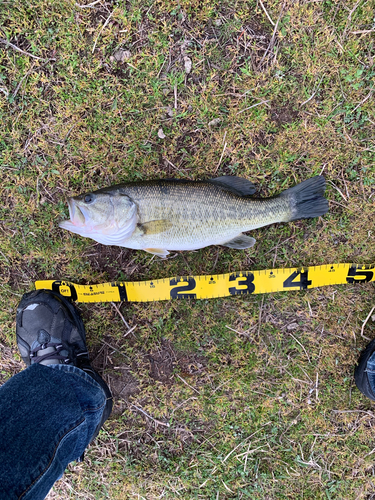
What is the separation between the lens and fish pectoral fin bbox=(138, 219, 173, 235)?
3064 mm

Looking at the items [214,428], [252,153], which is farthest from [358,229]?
[214,428]

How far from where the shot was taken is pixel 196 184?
3131 millimetres

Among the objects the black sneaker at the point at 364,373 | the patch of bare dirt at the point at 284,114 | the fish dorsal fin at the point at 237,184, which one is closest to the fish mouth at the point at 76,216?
the fish dorsal fin at the point at 237,184

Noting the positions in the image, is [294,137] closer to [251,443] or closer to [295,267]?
[295,267]

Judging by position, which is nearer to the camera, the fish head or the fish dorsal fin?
the fish head

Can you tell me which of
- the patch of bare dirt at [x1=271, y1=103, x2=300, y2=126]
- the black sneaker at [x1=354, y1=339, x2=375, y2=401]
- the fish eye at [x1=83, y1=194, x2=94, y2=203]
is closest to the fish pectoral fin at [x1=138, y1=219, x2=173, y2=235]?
the fish eye at [x1=83, y1=194, x2=94, y2=203]

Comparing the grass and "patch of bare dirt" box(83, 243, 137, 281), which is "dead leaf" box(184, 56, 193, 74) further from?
"patch of bare dirt" box(83, 243, 137, 281)

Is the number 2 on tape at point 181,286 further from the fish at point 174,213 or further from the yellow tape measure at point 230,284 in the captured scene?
the fish at point 174,213

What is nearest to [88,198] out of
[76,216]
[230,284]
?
[76,216]

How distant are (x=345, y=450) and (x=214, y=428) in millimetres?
1567

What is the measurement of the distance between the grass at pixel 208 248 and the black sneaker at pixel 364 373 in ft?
0.31

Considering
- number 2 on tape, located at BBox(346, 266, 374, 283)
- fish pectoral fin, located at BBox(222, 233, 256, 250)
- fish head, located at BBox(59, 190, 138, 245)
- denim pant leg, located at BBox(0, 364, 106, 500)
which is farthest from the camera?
number 2 on tape, located at BBox(346, 266, 374, 283)

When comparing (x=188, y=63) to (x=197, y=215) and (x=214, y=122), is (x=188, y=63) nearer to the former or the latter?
(x=214, y=122)

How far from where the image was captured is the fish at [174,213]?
9.95 feet
